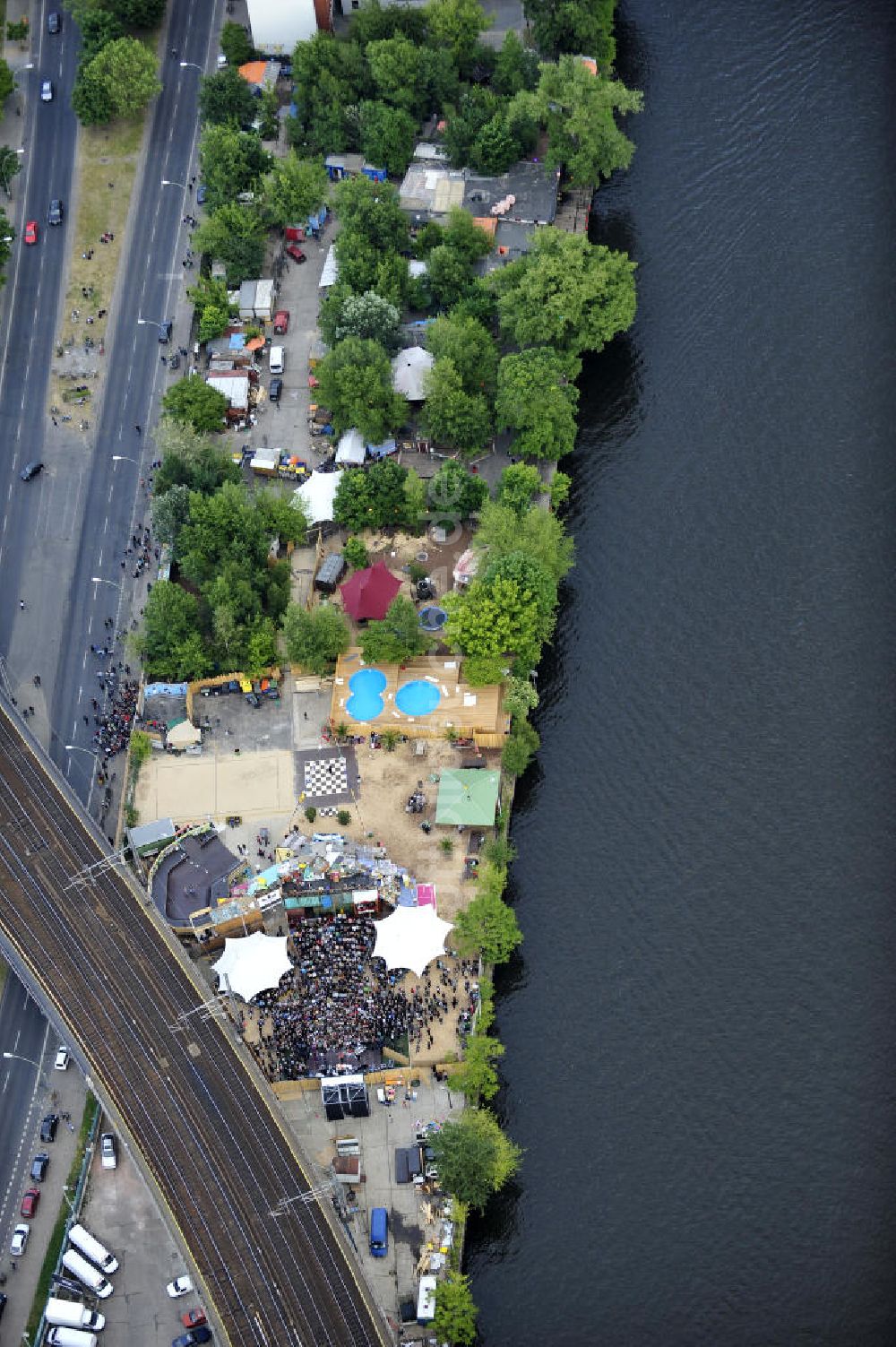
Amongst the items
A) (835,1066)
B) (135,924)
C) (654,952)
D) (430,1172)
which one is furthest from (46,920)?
(835,1066)

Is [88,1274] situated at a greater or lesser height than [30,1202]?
lesser

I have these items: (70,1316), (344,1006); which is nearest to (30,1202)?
(70,1316)

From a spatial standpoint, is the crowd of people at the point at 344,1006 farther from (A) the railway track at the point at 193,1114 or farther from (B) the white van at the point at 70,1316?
(B) the white van at the point at 70,1316

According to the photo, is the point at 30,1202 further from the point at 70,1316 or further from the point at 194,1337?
the point at 194,1337

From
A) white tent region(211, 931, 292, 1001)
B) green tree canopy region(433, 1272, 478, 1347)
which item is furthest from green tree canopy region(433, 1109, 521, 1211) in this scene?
white tent region(211, 931, 292, 1001)

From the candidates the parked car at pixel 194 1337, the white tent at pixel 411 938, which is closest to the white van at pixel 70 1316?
the parked car at pixel 194 1337

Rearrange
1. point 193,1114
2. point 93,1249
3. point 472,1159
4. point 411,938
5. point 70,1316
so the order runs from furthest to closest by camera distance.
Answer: point 411,938
point 193,1114
point 93,1249
point 472,1159
point 70,1316
